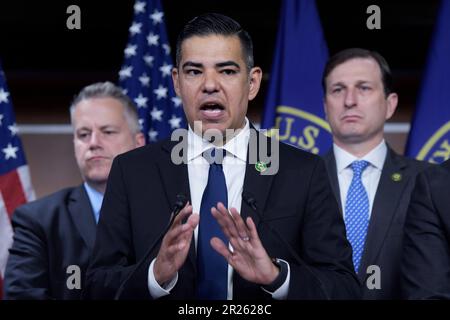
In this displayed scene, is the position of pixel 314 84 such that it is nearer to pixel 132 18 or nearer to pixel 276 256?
pixel 132 18

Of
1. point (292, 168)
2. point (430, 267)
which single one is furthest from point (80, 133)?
point (430, 267)

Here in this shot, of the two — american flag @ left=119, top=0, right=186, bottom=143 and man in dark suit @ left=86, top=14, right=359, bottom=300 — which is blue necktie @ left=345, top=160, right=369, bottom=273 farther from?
american flag @ left=119, top=0, right=186, bottom=143

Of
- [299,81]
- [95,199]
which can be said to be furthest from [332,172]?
Answer: [95,199]

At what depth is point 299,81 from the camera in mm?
4066

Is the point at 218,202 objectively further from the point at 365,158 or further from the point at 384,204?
the point at 365,158

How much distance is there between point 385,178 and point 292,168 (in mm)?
1167

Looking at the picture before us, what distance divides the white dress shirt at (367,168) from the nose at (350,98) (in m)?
0.20

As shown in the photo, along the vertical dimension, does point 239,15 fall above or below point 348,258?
above

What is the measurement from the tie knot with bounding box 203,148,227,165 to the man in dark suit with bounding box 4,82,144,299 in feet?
3.55

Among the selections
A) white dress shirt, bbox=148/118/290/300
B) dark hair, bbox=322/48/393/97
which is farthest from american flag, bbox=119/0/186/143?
white dress shirt, bbox=148/118/290/300

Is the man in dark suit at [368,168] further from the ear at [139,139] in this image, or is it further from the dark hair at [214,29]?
the dark hair at [214,29]

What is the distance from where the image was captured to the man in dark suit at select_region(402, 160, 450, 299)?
87.2 inches

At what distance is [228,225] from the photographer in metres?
1.91

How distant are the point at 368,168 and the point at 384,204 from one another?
228mm
